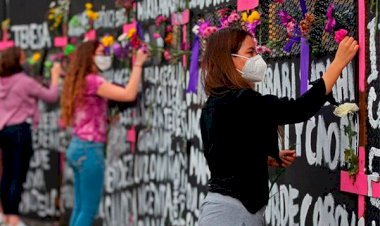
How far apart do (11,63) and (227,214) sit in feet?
16.3

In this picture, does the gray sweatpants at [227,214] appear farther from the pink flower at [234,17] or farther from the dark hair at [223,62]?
the pink flower at [234,17]

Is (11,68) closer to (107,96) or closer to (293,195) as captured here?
(107,96)

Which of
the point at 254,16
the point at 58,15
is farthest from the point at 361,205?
the point at 58,15

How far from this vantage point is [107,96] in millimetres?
6949

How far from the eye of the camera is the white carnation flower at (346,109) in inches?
163

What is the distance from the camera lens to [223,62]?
13.3 feet

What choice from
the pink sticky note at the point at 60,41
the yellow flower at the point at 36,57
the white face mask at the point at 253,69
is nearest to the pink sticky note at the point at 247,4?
the white face mask at the point at 253,69

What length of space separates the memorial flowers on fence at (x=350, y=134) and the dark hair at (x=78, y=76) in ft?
10.2

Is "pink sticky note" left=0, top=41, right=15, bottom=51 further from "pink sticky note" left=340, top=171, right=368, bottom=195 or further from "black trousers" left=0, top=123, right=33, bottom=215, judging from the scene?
"pink sticky note" left=340, top=171, right=368, bottom=195

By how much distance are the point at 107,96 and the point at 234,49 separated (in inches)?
117

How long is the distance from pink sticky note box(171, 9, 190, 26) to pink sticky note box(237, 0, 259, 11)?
0.96 meters

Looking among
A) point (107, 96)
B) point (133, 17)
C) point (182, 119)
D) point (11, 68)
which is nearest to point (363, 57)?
point (182, 119)

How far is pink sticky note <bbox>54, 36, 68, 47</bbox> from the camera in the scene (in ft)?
30.0

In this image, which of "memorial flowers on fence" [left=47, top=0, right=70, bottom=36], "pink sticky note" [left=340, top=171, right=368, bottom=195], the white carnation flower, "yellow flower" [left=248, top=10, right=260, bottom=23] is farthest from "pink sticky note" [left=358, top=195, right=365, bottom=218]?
"memorial flowers on fence" [left=47, top=0, right=70, bottom=36]
